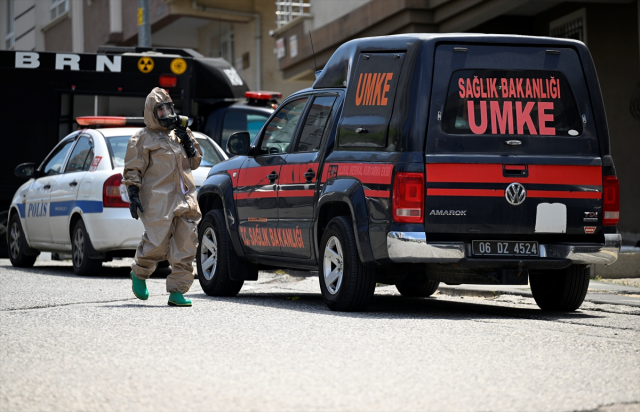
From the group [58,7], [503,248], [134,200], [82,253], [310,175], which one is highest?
[58,7]

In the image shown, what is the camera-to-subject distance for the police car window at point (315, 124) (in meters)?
8.99

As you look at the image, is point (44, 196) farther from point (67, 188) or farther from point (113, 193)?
point (113, 193)

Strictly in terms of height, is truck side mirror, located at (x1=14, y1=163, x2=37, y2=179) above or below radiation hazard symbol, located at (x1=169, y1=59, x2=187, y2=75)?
below

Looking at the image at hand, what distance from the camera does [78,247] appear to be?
503 inches

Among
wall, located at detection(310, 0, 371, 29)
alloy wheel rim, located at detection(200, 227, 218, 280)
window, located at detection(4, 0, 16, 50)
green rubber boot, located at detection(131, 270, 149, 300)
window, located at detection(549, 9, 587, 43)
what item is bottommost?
green rubber boot, located at detection(131, 270, 149, 300)

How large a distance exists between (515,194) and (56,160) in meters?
7.55

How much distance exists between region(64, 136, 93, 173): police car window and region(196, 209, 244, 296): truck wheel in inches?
113

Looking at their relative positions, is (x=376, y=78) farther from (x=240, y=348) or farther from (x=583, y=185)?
(x=240, y=348)

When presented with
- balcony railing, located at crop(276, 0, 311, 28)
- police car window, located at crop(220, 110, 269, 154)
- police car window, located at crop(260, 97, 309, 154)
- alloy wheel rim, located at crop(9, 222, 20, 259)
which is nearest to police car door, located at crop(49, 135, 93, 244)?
alloy wheel rim, located at crop(9, 222, 20, 259)

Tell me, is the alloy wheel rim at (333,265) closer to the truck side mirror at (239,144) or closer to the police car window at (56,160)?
the truck side mirror at (239,144)

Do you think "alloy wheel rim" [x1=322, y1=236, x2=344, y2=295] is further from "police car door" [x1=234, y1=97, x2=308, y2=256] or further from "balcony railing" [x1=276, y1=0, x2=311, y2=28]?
"balcony railing" [x1=276, y1=0, x2=311, y2=28]

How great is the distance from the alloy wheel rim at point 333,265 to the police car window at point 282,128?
128cm

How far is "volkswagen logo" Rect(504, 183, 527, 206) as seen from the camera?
806cm

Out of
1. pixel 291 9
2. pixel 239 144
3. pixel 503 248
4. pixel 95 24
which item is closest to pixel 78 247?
pixel 239 144
